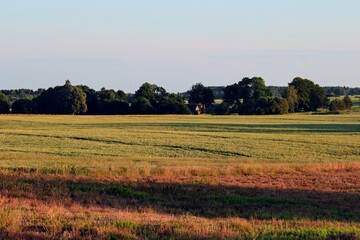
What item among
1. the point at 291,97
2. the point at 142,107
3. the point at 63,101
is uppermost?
the point at 63,101

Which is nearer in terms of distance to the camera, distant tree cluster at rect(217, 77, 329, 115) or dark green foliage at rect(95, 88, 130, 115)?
dark green foliage at rect(95, 88, 130, 115)

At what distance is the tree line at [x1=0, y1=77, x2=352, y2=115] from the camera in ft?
383

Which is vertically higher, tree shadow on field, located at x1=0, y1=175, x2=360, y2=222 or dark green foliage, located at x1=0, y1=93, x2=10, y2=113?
dark green foliage, located at x1=0, y1=93, x2=10, y2=113

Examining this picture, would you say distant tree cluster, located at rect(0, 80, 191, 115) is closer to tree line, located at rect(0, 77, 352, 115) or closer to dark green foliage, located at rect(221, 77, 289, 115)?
tree line, located at rect(0, 77, 352, 115)

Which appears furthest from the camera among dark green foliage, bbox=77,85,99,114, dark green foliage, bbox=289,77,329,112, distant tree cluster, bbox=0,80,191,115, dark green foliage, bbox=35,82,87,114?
dark green foliage, bbox=289,77,329,112

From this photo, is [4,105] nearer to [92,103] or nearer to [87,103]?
[87,103]

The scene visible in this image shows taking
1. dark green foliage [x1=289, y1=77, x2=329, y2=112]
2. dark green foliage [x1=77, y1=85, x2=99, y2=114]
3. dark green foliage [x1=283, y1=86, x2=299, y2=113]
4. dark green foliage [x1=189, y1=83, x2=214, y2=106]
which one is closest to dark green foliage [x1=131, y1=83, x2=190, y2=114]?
dark green foliage [x1=77, y1=85, x2=99, y2=114]

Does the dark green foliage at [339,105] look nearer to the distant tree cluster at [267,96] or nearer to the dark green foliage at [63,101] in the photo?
the distant tree cluster at [267,96]

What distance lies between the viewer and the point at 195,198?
16531 millimetres

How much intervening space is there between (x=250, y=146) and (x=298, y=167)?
48.4 feet

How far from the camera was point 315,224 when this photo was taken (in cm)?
1109

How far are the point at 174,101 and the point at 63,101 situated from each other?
24.0m

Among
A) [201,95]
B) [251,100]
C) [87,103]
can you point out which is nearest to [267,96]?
[251,100]

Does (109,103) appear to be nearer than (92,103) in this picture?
Yes
